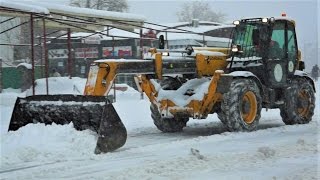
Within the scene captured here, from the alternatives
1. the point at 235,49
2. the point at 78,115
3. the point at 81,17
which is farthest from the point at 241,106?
the point at 81,17

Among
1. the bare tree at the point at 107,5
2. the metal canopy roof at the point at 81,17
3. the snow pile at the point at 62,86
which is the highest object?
the bare tree at the point at 107,5

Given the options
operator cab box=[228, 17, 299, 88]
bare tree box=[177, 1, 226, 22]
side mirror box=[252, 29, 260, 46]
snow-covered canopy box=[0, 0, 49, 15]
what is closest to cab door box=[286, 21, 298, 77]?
operator cab box=[228, 17, 299, 88]

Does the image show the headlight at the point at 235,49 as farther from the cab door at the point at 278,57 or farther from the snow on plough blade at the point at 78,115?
the snow on plough blade at the point at 78,115

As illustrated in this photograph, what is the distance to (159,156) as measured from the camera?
7914mm

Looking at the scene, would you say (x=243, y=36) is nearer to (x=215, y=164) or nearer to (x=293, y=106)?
(x=293, y=106)

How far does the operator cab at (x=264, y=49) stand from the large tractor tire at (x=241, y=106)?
A: 69 cm

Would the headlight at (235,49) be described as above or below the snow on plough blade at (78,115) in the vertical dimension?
above

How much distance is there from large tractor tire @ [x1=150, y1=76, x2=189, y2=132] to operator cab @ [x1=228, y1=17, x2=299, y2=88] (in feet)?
4.16

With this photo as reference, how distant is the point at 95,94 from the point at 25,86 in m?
15.5

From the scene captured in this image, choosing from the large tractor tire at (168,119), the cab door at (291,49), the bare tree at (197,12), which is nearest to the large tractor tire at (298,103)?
the cab door at (291,49)

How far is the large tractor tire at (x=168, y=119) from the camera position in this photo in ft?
37.0

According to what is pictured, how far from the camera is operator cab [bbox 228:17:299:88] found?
1144 centimetres

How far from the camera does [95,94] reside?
349 inches

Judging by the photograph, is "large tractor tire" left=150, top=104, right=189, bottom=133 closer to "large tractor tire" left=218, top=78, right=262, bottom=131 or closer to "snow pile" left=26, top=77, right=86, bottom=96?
"large tractor tire" left=218, top=78, right=262, bottom=131
